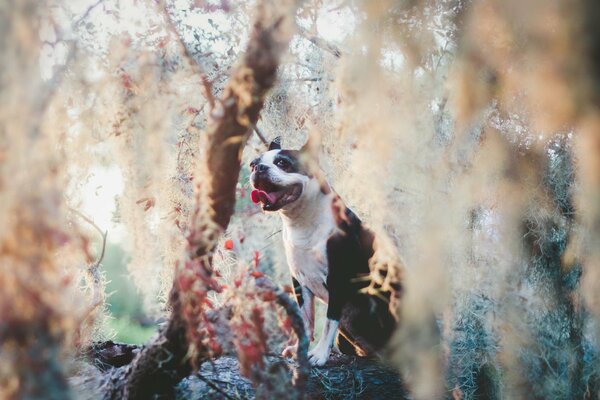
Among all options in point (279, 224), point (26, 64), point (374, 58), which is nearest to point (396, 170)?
point (374, 58)

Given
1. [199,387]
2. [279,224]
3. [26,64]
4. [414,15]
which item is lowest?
[199,387]

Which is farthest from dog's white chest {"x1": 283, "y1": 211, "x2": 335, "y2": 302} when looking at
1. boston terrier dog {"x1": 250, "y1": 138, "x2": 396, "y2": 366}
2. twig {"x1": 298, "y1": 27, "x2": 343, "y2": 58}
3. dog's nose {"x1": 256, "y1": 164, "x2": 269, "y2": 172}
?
twig {"x1": 298, "y1": 27, "x2": 343, "y2": 58}

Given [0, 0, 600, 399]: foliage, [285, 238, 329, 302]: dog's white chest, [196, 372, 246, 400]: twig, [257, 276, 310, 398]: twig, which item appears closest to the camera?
[0, 0, 600, 399]: foliage

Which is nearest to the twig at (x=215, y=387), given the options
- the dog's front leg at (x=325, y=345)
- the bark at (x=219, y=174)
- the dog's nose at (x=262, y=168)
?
the bark at (x=219, y=174)

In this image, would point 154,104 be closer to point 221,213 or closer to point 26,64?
point 221,213

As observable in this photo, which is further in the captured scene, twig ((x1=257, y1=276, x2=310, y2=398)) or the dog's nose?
the dog's nose

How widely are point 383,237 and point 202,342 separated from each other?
88cm

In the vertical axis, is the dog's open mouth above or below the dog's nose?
below

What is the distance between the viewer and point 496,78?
2297 millimetres

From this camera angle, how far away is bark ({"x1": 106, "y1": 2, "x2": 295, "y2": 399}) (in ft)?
5.96

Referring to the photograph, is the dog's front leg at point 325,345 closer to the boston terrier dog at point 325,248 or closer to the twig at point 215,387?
the boston terrier dog at point 325,248

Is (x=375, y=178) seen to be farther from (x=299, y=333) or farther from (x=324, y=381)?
(x=324, y=381)

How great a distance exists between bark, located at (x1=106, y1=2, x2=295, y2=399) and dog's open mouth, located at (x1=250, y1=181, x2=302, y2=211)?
593 millimetres

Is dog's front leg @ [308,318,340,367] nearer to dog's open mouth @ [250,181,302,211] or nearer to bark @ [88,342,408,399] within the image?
bark @ [88,342,408,399]
